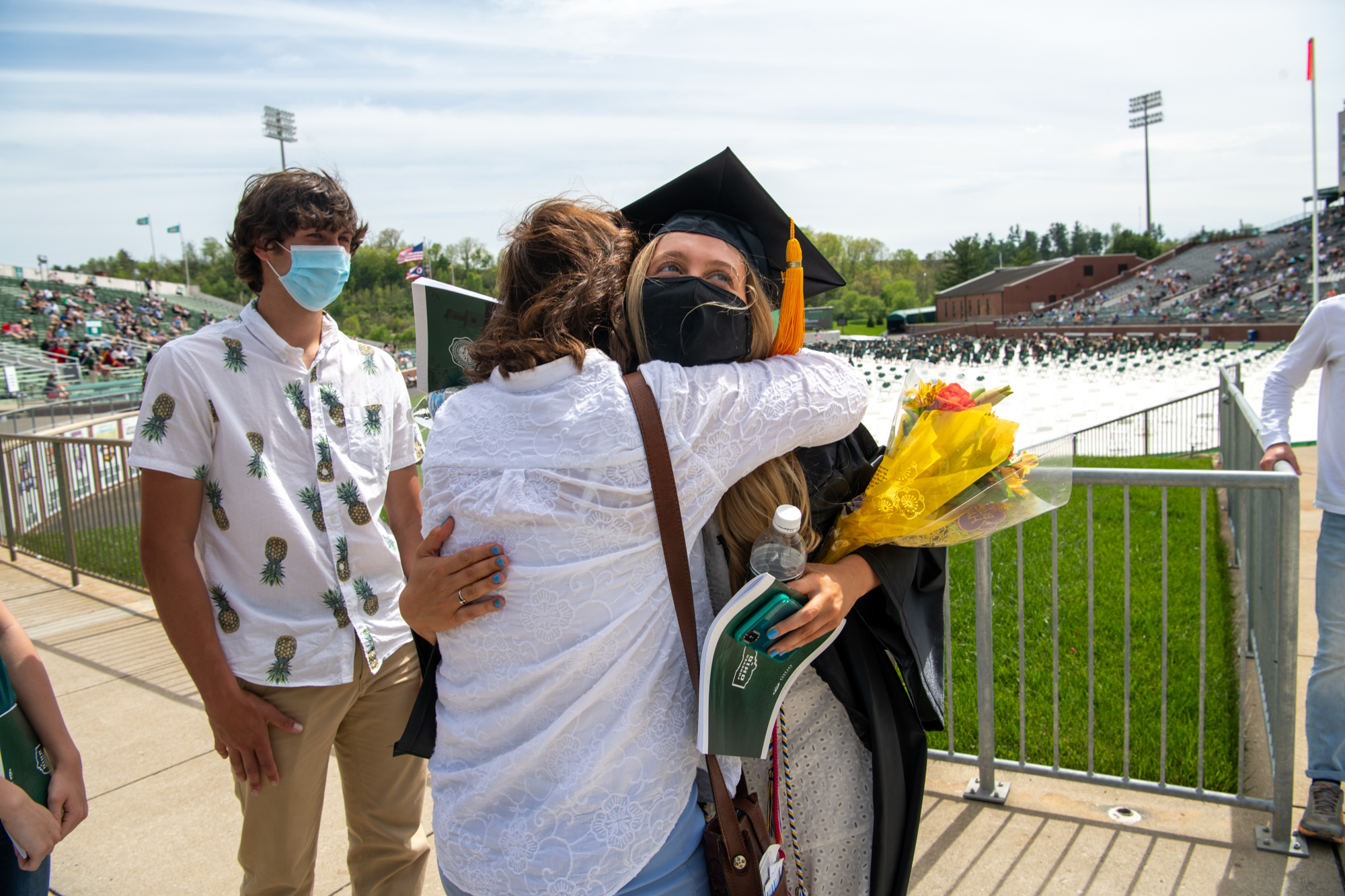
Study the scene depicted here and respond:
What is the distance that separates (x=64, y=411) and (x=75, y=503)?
2222cm

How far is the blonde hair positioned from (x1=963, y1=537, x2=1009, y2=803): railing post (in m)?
1.87

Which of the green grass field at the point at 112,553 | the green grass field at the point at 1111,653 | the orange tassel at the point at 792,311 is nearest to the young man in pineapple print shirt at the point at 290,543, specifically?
the orange tassel at the point at 792,311

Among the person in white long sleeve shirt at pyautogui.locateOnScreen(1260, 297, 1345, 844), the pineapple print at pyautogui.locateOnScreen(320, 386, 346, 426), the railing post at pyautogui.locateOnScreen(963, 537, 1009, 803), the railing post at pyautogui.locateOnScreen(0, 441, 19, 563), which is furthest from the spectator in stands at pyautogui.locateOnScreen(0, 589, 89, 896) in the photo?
the railing post at pyautogui.locateOnScreen(0, 441, 19, 563)

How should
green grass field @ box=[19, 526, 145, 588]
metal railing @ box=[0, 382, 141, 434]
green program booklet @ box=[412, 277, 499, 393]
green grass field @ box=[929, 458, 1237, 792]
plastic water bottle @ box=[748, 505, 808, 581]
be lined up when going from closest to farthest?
plastic water bottle @ box=[748, 505, 808, 581]
green program booklet @ box=[412, 277, 499, 393]
green grass field @ box=[929, 458, 1237, 792]
green grass field @ box=[19, 526, 145, 588]
metal railing @ box=[0, 382, 141, 434]

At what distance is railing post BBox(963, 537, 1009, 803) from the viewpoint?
3.10m

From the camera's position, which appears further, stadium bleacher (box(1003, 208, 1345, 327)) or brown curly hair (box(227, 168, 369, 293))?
stadium bleacher (box(1003, 208, 1345, 327))

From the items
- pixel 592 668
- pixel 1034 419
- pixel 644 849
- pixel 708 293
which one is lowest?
pixel 1034 419

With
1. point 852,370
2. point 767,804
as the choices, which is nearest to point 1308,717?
point 767,804

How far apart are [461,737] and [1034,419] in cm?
2707

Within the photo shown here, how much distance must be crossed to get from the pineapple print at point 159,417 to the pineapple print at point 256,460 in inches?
7.3

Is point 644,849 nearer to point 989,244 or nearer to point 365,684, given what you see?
point 365,684

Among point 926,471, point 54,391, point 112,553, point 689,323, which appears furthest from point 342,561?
point 54,391

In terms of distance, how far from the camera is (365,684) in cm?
231

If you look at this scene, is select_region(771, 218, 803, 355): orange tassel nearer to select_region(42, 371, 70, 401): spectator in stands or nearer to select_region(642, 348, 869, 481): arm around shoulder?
select_region(642, 348, 869, 481): arm around shoulder
